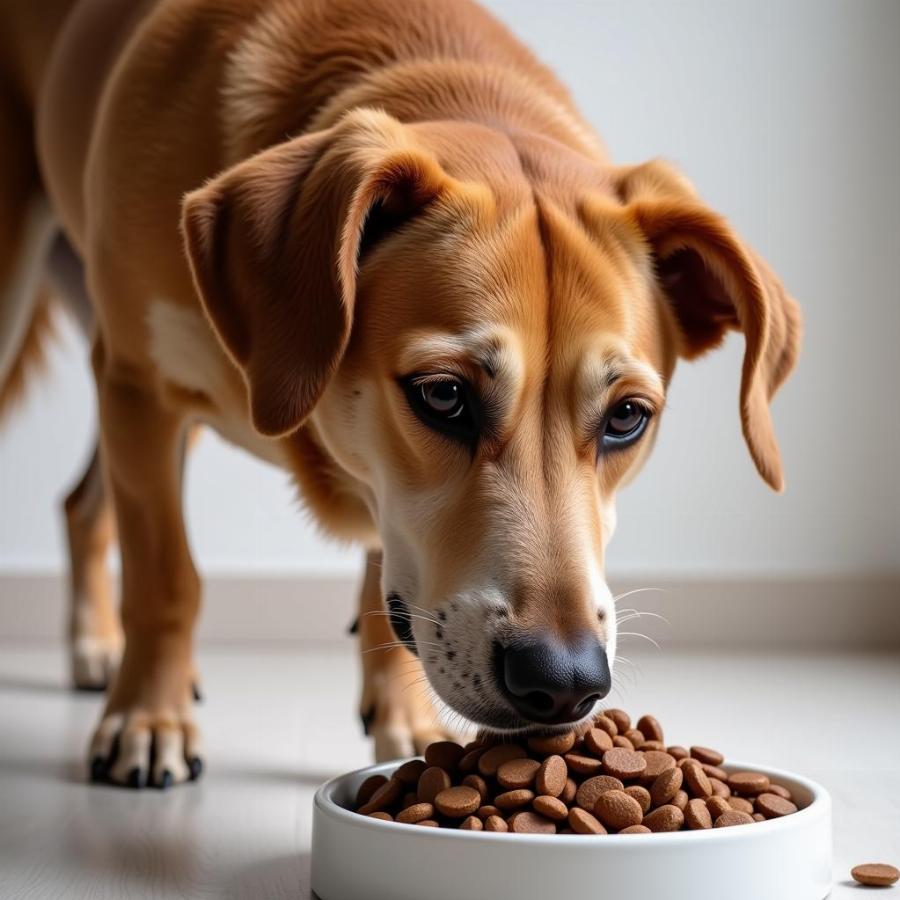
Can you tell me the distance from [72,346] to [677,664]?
168cm

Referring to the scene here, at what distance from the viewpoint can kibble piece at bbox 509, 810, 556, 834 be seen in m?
1.32

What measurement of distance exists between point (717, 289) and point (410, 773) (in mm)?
760

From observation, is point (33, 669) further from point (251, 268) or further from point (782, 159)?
point (782, 159)

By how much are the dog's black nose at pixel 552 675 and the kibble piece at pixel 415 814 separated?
5.1 inches

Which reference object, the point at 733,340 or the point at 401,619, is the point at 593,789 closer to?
the point at 401,619

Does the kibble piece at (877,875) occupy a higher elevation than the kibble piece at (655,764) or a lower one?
lower

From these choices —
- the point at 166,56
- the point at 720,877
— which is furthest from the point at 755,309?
the point at 166,56

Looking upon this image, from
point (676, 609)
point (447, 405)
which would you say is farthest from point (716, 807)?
point (676, 609)

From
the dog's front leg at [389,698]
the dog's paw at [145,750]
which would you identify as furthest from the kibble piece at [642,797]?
the dog's paw at [145,750]

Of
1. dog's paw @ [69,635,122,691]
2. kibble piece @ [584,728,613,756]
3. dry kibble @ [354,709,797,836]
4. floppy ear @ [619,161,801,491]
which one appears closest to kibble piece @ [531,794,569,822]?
dry kibble @ [354,709,797,836]

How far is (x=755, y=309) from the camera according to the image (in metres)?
1.76

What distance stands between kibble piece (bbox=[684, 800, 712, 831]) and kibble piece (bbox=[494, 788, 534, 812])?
0.48 feet

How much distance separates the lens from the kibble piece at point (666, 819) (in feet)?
4.37

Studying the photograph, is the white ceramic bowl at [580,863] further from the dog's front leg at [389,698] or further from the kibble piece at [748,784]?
the dog's front leg at [389,698]
